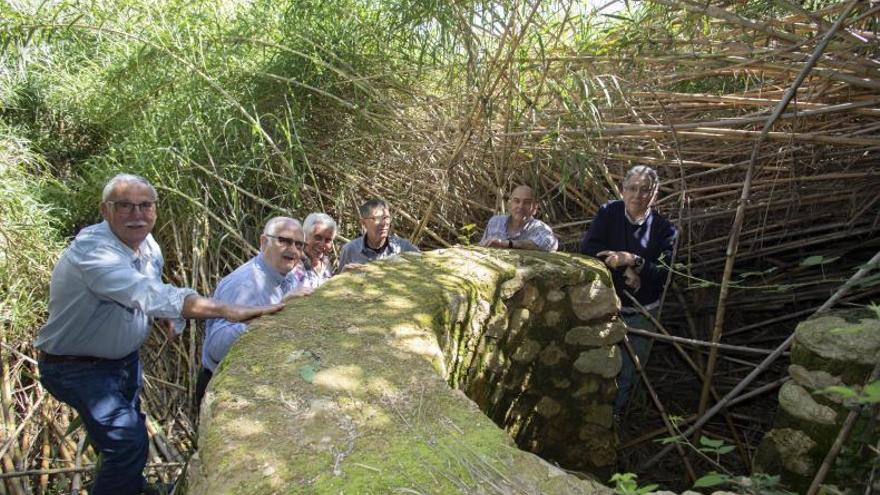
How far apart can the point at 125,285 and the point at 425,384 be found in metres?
1.28

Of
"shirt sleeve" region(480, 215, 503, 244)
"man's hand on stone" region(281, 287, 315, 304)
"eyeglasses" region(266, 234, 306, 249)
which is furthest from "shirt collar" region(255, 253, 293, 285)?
"shirt sleeve" region(480, 215, 503, 244)

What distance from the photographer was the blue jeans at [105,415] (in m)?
2.47

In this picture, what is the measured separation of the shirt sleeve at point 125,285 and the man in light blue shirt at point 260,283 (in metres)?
0.28

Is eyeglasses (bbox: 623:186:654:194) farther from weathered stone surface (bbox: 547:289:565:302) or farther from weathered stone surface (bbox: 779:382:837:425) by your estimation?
weathered stone surface (bbox: 779:382:837:425)

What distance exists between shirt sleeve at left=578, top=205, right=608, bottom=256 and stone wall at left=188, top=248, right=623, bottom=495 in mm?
309

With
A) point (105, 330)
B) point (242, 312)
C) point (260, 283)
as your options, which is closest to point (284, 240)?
point (260, 283)

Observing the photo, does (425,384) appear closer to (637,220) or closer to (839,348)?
(839,348)

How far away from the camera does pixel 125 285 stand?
229 cm

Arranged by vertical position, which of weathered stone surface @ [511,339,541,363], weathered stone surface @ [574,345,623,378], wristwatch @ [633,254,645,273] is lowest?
weathered stone surface @ [574,345,623,378]

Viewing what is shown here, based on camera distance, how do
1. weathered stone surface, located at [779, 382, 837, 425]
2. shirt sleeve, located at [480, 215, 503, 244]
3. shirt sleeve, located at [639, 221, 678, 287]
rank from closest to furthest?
weathered stone surface, located at [779, 382, 837, 425] → shirt sleeve, located at [639, 221, 678, 287] → shirt sleeve, located at [480, 215, 503, 244]

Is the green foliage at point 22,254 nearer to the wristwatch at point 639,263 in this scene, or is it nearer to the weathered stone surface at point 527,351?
the weathered stone surface at point 527,351

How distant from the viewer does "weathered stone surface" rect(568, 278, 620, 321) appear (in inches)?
122

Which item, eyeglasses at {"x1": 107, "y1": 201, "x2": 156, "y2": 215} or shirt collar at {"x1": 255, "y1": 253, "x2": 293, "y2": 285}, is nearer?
eyeglasses at {"x1": 107, "y1": 201, "x2": 156, "y2": 215}

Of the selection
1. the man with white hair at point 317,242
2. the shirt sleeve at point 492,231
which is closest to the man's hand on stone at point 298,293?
the man with white hair at point 317,242
